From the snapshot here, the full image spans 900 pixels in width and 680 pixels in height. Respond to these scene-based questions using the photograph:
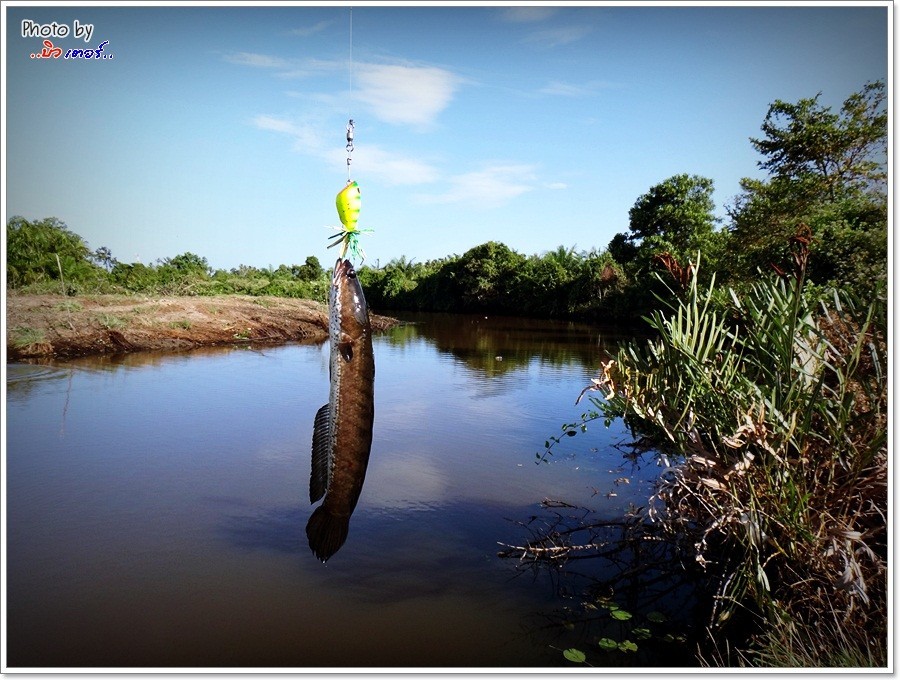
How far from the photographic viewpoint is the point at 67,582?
4.78 metres

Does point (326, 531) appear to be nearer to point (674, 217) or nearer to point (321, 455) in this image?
point (321, 455)

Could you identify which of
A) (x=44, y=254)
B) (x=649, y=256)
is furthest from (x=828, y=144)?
(x=44, y=254)

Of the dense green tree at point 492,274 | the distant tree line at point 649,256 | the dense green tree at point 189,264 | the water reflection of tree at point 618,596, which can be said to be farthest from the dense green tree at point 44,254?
the dense green tree at point 492,274

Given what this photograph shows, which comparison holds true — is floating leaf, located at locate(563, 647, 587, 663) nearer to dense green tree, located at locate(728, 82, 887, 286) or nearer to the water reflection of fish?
the water reflection of fish

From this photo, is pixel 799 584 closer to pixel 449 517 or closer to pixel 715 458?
pixel 715 458

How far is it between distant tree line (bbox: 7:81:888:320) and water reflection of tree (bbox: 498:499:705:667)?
2216 millimetres

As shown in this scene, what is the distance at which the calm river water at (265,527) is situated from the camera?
4.13 m


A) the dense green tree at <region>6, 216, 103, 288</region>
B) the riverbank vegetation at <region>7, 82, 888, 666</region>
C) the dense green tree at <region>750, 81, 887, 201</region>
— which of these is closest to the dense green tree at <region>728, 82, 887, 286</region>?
the dense green tree at <region>750, 81, 887, 201</region>

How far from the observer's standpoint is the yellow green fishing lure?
7.04 ft

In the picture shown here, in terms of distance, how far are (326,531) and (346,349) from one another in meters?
0.74

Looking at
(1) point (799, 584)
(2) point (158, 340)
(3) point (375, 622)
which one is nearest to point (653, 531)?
(1) point (799, 584)

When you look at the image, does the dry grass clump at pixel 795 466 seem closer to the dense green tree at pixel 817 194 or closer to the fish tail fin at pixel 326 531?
the fish tail fin at pixel 326 531

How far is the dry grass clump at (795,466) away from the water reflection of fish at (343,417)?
1.87m

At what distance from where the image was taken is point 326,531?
2.31 meters
